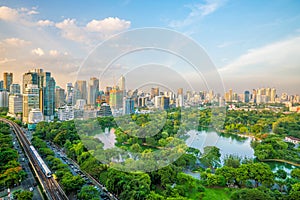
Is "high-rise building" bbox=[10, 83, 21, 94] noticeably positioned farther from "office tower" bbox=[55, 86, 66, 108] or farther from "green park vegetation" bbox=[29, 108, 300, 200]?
"green park vegetation" bbox=[29, 108, 300, 200]

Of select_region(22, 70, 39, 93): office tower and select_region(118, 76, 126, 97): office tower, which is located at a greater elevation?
select_region(22, 70, 39, 93): office tower

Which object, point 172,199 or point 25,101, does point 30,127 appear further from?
point 172,199

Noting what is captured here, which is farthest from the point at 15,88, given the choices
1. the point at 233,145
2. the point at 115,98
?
the point at 115,98

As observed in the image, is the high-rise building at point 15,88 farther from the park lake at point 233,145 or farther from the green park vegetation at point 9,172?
the green park vegetation at point 9,172

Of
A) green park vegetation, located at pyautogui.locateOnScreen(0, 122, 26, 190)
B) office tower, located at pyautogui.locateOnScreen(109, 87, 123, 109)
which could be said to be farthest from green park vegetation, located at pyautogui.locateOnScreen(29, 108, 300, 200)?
green park vegetation, located at pyautogui.locateOnScreen(0, 122, 26, 190)

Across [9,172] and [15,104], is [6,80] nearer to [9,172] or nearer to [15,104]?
[15,104]

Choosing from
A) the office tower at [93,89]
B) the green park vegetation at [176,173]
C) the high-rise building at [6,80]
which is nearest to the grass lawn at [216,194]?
the green park vegetation at [176,173]

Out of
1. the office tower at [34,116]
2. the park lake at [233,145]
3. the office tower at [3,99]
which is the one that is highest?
the office tower at [3,99]
